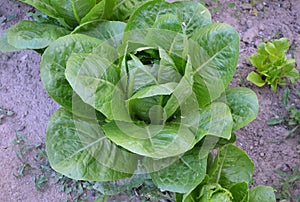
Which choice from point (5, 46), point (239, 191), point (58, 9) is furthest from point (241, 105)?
point (5, 46)

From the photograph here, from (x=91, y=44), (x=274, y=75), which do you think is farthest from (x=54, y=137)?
(x=274, y=75)

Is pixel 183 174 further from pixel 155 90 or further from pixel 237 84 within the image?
pixel 237 84

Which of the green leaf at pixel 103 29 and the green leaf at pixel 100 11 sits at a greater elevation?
the green leaf at pixel 100 11

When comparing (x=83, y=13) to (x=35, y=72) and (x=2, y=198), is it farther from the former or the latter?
(x=2, y=198)

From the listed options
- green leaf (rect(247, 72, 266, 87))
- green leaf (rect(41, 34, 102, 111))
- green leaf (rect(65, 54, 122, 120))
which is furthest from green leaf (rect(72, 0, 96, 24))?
green leaf (rect(247, 72, 266, 87))

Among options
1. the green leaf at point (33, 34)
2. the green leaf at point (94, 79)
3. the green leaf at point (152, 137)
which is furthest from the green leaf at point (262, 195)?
the green leaf at point (33, 34)

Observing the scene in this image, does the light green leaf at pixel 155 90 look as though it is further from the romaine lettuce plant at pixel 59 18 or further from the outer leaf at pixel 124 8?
the outer leaf at pixel 124 8

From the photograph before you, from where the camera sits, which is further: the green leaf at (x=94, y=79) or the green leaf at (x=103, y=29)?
the green leaf at (x=103, y=29)
